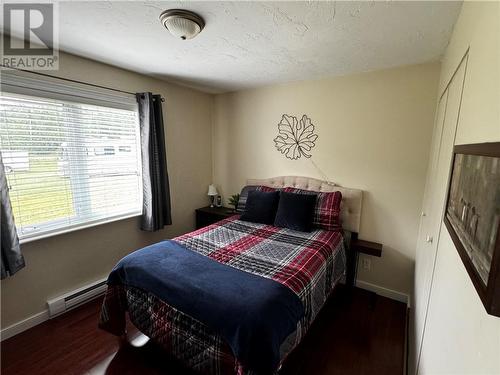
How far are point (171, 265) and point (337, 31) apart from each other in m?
1.93

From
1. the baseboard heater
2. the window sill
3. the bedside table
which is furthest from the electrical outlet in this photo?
the baseboard heater

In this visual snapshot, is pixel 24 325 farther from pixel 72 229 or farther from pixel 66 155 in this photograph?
pixel 66 155

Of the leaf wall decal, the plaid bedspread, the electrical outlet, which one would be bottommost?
the electrical outlet

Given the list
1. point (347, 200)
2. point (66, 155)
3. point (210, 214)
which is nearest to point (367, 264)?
point (347, 200)

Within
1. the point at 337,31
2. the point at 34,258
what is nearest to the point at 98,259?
the point at 34,258

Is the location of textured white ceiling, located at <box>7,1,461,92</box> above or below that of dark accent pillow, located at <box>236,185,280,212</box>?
above

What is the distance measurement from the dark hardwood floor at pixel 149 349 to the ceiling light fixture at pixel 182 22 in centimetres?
220

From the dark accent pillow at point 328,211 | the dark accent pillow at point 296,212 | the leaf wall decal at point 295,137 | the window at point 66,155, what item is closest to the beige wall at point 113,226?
the window at point 66,155

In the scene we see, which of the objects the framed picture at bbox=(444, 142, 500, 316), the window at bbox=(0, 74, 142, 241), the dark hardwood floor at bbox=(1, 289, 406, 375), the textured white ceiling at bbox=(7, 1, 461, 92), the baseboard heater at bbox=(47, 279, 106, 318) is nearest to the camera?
the framed picture at bbox=(444, 142, 500, 316)

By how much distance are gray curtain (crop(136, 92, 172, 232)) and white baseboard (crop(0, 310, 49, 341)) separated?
1070 mm

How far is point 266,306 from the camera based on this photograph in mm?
1245

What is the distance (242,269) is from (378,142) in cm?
183

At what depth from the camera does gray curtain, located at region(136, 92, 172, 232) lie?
2.50 meters

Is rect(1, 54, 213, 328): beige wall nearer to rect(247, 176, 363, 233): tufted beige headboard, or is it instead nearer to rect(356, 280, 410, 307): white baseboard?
rect(247, 176, 363, 233): tufted beige headboard
